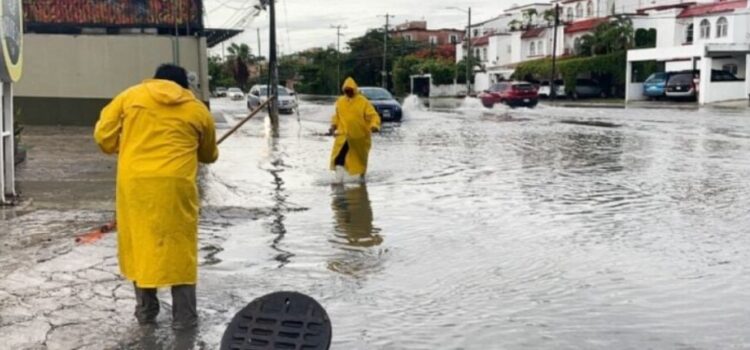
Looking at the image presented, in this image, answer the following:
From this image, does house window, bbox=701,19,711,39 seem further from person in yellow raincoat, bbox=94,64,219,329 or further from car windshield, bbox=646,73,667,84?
person in yellow raincoat, bbox=94,64,219,329

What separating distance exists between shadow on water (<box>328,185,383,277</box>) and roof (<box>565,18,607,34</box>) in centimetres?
5850

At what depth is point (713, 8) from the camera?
53.6 meters

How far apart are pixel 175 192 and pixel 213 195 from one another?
5.88m

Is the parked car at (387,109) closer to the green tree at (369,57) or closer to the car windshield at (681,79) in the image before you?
the car windshield at (681,79)

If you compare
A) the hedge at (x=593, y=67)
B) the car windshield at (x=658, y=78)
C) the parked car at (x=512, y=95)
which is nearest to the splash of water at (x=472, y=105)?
the parked car at (x=512, y=95)

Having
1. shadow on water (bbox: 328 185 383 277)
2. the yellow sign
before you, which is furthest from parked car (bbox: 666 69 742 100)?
the yellow sign

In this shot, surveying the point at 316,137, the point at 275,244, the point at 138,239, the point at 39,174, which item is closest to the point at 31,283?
the point at 138,239

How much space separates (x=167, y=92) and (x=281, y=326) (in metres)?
1.55

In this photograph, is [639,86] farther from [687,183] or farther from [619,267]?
[619,267]

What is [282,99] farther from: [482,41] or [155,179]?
[482,41]

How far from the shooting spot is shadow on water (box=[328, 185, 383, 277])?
6.90m

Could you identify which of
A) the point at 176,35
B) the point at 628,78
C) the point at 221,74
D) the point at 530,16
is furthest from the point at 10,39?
the point at 221,74

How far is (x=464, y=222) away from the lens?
8.91 m

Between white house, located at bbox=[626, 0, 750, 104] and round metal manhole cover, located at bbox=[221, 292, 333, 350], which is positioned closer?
round metal manhole cover, located at bbox=[221, 292, 333, 350]
